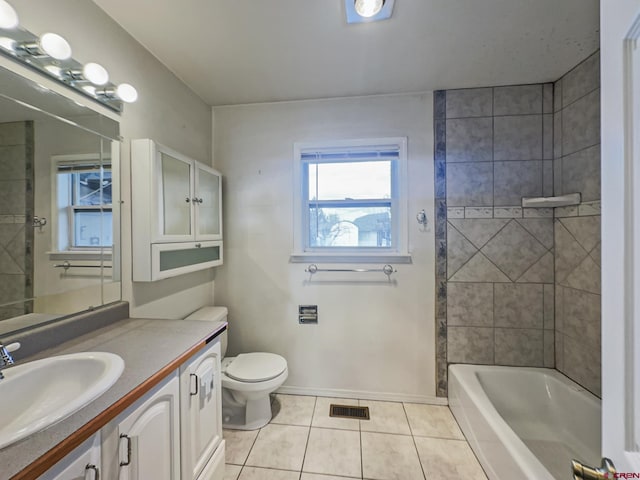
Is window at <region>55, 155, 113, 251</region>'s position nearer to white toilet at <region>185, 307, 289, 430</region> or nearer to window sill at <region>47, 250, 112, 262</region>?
window sill at <region>47, 250, 112, 262</region>

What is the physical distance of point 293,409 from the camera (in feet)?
6.51

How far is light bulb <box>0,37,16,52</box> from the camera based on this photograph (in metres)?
0.94

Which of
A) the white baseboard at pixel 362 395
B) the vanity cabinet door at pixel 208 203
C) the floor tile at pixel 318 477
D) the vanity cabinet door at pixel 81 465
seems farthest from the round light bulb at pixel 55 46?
the white baseboard at pixel 362 395

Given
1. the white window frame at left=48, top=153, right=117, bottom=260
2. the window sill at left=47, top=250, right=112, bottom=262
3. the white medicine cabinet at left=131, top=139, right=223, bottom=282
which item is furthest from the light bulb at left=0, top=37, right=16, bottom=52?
the window sill at left=47, top=250, right=112, bottom=262

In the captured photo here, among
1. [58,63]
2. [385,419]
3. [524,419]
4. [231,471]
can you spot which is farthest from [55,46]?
[524,419]

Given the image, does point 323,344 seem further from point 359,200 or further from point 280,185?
point 280,185

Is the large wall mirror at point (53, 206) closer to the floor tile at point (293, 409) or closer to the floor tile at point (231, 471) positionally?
the floor tile at point (231, 471)

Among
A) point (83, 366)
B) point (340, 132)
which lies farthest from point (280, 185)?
point (83, 366)

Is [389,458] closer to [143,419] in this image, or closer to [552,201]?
[143,419]

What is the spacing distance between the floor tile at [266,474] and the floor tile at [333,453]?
A: 8cm

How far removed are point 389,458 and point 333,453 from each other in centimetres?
33

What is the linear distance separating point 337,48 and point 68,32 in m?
1.30

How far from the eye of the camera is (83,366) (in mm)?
925

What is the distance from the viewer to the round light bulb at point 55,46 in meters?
1.05
